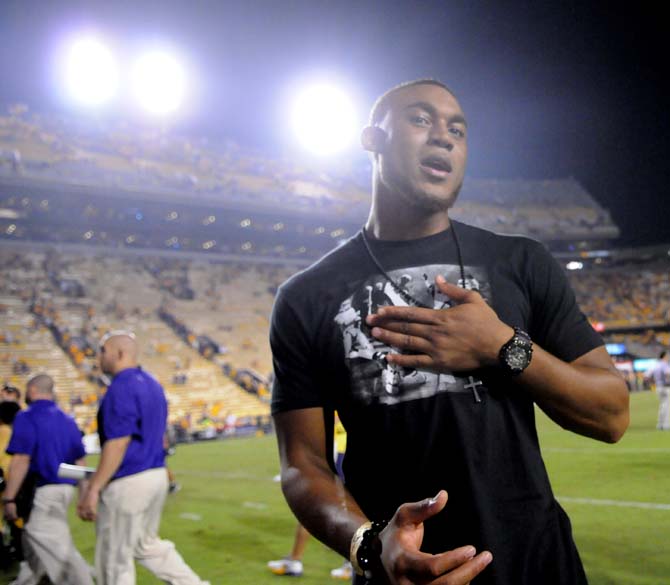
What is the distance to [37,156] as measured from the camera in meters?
29.9

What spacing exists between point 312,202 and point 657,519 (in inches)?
1250

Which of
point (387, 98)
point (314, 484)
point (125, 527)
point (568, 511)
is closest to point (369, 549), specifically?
point (314, 484)

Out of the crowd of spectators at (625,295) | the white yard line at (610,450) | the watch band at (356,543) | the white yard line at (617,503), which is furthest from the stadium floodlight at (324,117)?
the watch band at (356,543)

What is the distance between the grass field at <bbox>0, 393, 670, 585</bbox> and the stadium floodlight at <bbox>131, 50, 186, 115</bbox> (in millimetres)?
26317

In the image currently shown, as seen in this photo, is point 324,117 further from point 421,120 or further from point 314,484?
point 314,484

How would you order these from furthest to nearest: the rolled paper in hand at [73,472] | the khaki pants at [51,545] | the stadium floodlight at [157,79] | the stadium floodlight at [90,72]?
1. the stadium floodlight at [157,79]
2. the stadium floodlight at [90,72]
3. the khaki pants at [51,545]
4. the rolled paper in hand at [73,472]

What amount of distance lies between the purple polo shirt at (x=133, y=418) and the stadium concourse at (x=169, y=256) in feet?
61.9

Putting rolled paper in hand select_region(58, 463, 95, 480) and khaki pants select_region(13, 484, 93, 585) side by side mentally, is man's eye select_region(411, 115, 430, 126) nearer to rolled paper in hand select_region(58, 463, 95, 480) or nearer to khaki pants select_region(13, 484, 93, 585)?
rolled paper in hand select_region(58, 463, 95, 480)

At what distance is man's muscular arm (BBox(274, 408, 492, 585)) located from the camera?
1.43 m

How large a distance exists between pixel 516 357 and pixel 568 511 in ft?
25.9

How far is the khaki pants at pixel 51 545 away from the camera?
6293 millimetres

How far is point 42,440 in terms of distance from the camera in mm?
6562

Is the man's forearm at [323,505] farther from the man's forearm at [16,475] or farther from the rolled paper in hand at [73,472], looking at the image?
the man's forearm at [16,475]

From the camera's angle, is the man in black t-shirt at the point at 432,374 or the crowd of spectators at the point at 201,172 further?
the crowd of spectators at the point at 201,172
